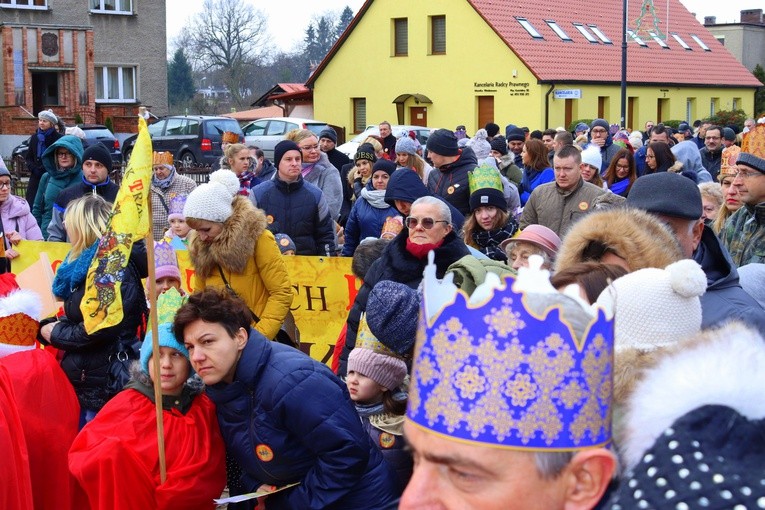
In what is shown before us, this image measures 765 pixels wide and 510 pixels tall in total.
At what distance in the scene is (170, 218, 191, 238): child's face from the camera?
859 centimetres

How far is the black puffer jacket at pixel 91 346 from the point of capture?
18.4 feet

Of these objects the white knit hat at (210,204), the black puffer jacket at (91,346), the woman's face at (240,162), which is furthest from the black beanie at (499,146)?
the black puffer jacket at (91,346)

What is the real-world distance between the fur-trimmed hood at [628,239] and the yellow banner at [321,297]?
14.9 ft

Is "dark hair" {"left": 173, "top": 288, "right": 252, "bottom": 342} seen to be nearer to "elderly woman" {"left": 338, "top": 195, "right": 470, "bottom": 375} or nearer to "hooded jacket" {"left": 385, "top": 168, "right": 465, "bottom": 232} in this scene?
"elderly woman" {"left": 338, "top": 195, "right": 470, "bottom": 375}

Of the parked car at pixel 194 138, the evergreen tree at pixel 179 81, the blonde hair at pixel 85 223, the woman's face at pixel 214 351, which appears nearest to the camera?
the woman's face at pixel 214 351

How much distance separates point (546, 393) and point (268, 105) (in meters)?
58.8

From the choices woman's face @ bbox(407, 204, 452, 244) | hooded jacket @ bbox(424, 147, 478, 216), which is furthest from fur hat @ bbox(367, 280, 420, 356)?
hooded jacket @ bbox(424, 147, 478, 216)

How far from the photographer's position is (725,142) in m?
17.1

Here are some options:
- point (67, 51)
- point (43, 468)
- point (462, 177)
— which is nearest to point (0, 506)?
point (43, 468)

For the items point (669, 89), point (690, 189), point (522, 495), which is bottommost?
point (522, 495)

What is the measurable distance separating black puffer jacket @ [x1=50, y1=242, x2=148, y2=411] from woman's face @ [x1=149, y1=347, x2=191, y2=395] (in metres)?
1.04

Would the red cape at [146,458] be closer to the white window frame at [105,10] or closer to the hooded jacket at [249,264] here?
the hooded jacket at [249,264]

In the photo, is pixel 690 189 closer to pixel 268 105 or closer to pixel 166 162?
pixel 166 162

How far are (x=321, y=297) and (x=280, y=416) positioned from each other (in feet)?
14.5
